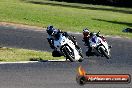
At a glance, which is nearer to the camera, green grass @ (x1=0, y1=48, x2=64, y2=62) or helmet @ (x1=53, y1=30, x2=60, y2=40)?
green grass @ (x1=0, y1=48, x2=64, y2=62)

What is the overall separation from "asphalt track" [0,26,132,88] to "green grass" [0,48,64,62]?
1144 millimetres

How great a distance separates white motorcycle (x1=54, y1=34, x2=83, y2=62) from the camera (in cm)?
1906

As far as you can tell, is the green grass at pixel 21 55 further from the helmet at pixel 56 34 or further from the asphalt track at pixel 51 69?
the asphalt track at pixel 51 69

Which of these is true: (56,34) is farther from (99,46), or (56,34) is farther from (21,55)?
(99,46)

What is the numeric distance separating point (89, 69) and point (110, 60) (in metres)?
3.03

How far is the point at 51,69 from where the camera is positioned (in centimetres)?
1694

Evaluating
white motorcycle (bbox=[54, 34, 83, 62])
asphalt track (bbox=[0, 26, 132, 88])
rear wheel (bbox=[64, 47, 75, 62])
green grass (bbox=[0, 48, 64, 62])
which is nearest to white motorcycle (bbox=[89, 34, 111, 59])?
asphalt track (bbox=[0, 26, 132, 88])

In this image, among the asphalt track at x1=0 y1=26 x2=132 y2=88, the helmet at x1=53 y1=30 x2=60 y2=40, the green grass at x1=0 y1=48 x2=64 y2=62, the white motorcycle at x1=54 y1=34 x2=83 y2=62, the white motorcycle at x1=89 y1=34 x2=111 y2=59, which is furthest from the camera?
the white motorcycle at x1=89 y1=34 x2=111 y2=59

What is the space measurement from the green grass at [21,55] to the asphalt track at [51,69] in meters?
1.14

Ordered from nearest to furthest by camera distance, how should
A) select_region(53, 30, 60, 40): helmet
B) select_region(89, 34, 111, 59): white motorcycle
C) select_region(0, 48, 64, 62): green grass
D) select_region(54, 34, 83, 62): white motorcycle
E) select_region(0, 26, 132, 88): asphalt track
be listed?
select_region(0, 26, 132, 88): asphalt track, select_region(0, 48, 64, 62): green grass, select_region(54, 34, 83, 62): white motorcycle, select_region(53, 30, 60, 40): helmet, select_region(89, 34, 111, 59): white motorcycle

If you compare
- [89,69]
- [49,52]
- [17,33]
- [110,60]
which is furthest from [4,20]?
[89,69]

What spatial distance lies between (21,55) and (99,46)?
328 cm

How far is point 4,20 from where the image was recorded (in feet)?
117

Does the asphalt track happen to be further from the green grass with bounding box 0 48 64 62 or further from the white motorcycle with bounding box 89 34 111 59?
the green grass with bounding box 0 48 64 62
